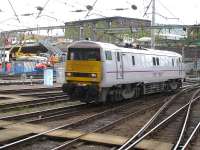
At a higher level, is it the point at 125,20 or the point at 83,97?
the point at 125,20

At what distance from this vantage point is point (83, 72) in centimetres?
2156

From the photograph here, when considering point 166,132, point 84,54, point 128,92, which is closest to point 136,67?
point 128,92

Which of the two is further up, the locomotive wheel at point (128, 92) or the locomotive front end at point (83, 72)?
the locomotive front end at point (83, 72)

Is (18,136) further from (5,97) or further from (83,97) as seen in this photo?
(5,97)

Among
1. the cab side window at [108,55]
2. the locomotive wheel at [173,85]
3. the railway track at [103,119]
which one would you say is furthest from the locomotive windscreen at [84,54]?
the locomotive wheel at [173,85]

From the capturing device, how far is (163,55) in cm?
2994

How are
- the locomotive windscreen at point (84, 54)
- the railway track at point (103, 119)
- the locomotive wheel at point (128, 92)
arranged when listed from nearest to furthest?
the railway track at point (103, 119) < the locomotive windscreen at point (84, 54) < the locomotive wheel at point (128, 92)

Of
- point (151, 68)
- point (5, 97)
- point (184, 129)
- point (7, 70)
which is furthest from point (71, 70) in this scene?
point (7, 70)

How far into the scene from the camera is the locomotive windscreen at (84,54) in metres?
21.5

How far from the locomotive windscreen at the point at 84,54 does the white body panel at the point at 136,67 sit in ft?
1.06

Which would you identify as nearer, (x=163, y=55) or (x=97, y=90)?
(x=97, y=90)

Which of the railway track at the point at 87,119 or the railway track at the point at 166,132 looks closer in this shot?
the railway track at the point at 166,132

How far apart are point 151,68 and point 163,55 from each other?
3.03 m

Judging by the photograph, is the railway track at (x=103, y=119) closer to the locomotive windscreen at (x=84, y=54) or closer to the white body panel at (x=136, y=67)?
the white body panel at (x=136, y=67)
